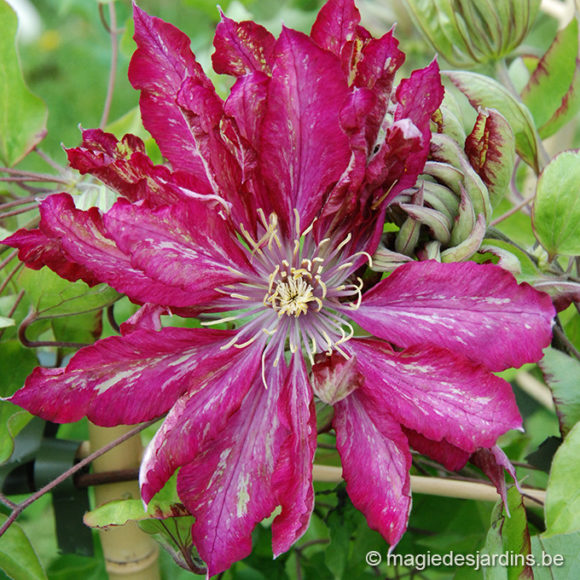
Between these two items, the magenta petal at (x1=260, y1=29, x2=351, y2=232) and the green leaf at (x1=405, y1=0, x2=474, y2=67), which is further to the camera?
the green leaf at (x1=405, y1=0, x2=474, y2=67)

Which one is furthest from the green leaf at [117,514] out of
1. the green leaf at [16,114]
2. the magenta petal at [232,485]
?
the green leaf at [16,114]

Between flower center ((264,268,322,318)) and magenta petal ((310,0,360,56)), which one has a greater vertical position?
magenta petal ((310,0,360,56))

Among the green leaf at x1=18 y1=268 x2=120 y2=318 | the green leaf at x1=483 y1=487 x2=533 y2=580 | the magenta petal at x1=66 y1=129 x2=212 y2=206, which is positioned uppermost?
the magenta petal at x1=66 y1=129 x2=212 y2=206

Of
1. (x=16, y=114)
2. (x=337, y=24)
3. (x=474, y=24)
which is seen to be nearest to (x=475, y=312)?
(x=337, y=24)

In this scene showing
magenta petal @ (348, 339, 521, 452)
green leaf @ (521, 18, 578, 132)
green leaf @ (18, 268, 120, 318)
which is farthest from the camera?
green leaf @ (521, 18, 578, 132)

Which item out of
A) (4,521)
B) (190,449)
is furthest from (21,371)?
(190,449)

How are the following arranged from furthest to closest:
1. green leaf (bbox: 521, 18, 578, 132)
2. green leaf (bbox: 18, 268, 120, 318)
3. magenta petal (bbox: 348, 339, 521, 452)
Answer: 1. green leaf (bbox: 521, 18, 578, 132)
2. green leaf (bbox: 18, 268, 120, 318)
3. magenta petal (bbox: 348, 339, 521, 452)

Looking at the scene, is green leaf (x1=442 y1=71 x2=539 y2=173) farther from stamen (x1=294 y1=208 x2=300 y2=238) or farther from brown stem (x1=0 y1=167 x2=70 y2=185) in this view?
brown stem (x1=0 y1=167 x2=70 y2=185)

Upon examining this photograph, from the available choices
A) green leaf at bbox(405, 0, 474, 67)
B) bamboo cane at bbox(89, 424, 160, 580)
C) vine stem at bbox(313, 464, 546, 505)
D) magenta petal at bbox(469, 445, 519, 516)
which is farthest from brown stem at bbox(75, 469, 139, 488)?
green leaf at bbox(405, 0, 474, 67)
